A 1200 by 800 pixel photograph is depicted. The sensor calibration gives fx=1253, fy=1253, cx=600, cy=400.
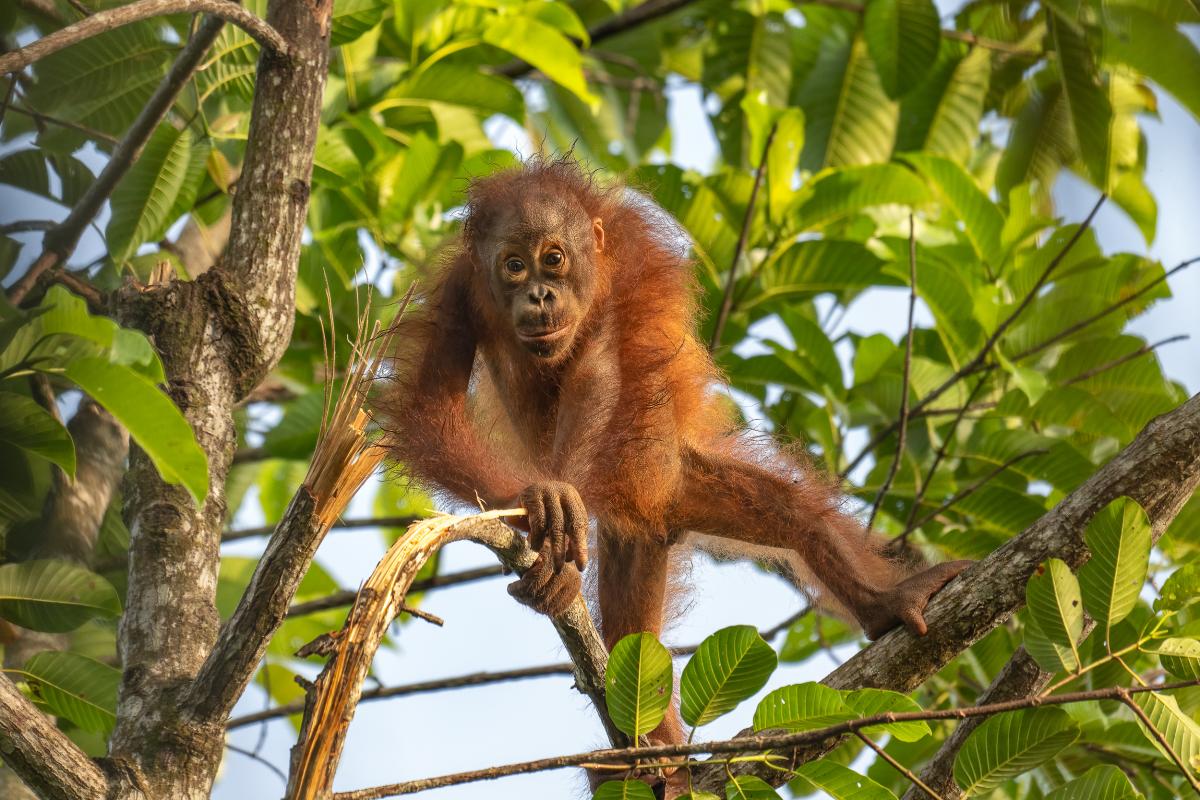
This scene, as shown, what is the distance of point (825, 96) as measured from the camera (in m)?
6.34

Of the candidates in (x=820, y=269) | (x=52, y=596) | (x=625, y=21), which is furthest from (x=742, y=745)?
(x=625, y=21)

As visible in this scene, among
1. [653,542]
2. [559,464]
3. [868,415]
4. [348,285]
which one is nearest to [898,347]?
[868,415]

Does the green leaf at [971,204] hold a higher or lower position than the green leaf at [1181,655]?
higher

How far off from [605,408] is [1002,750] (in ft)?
5.55

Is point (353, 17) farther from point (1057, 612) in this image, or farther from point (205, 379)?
point (1057, 612)

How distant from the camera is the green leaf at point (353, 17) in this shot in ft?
14.5

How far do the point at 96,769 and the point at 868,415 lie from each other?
345cm

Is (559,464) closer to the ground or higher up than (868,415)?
closer to the ground

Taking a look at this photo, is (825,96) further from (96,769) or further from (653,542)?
(96,769)

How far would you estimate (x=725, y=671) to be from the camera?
9.35 ft

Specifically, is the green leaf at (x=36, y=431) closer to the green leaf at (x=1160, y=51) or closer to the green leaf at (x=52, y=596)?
the green leaf at (x=52, y=596)

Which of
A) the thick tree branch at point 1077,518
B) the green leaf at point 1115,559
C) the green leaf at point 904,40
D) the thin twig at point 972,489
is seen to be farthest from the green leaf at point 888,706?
the green leaf at point 904,40

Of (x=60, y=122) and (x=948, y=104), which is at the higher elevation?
(x=948, y=104)

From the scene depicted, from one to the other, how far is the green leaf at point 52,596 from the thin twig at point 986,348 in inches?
104
